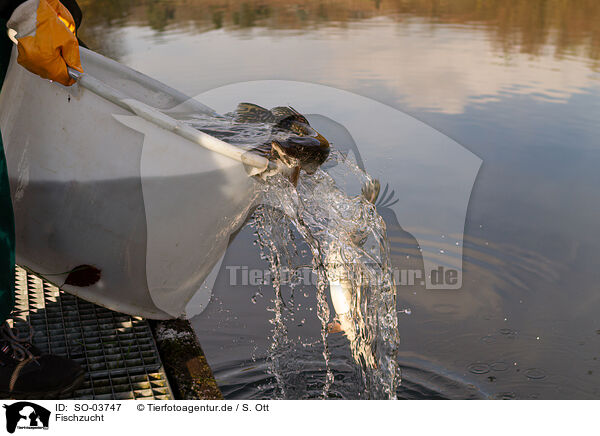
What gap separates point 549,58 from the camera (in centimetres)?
711

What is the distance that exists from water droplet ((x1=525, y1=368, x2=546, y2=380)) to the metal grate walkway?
1.41 meters

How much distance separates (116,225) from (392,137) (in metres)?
2.98

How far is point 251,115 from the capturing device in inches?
93.7

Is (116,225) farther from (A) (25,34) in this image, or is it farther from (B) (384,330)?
(B) (384,330)

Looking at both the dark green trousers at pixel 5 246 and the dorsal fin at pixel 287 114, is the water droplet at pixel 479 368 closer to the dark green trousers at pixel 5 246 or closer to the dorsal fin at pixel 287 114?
the dorsal fin at pixel 287 114

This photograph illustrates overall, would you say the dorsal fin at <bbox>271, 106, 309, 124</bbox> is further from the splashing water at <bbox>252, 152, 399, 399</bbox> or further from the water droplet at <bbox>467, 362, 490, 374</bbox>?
the water droplet at <bbox>467, 362, 490, 374</bbox>

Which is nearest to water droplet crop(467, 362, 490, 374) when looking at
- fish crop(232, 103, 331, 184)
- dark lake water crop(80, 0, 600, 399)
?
dark lake water crop(80, 0, 600, 399)

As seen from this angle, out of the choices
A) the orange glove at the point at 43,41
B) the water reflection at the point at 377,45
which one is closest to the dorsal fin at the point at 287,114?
the orange glove at the point at 43,41

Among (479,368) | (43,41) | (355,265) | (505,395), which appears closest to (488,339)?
(479,368)

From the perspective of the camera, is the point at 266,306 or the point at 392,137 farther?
the point at 392,137

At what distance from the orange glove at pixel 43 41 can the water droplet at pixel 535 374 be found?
1927 mm

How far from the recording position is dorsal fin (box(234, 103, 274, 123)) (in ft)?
7.60

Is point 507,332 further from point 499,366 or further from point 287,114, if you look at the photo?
point 287,114
